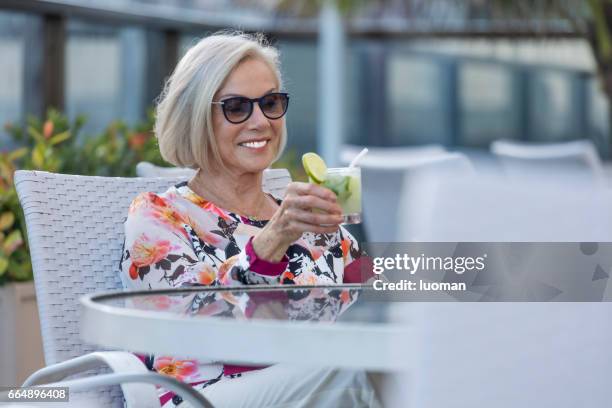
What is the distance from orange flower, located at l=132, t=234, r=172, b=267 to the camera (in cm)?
207

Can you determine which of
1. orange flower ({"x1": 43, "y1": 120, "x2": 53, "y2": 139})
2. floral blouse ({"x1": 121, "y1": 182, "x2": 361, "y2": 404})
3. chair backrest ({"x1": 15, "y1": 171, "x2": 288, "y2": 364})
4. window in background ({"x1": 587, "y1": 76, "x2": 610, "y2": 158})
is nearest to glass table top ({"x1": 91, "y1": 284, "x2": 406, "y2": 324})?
floral blouse ({"x1": 121, "y1": 182, "x2": 361, "y2": 404})

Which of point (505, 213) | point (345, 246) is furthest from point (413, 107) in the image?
point (505, 213)

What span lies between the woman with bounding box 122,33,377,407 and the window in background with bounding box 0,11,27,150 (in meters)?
3.10

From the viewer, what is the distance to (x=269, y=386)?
6.26 ft

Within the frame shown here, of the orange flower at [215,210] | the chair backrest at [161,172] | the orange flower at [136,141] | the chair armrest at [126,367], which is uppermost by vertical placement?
the chair backrest at [161,172]

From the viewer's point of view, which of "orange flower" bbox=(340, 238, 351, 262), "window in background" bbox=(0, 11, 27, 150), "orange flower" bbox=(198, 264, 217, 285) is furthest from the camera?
"window in background" bbox=(0, 11, 27, 150)

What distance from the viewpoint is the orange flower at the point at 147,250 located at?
6.78 ft

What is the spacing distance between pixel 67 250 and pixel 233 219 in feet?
1.14

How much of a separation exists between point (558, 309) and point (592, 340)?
70 millimetres

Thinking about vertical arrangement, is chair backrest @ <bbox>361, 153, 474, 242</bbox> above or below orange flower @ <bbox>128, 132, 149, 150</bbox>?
below

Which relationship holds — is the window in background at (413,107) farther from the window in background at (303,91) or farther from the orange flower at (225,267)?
the orange flower at (225,267)

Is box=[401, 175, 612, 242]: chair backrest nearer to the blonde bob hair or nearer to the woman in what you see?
the woman

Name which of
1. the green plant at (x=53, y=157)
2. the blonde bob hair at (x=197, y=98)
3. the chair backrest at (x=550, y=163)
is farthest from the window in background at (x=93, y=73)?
the blonde bob hair at (x=197, y=98)

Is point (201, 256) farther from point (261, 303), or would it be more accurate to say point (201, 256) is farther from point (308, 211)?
point (261, 303)
